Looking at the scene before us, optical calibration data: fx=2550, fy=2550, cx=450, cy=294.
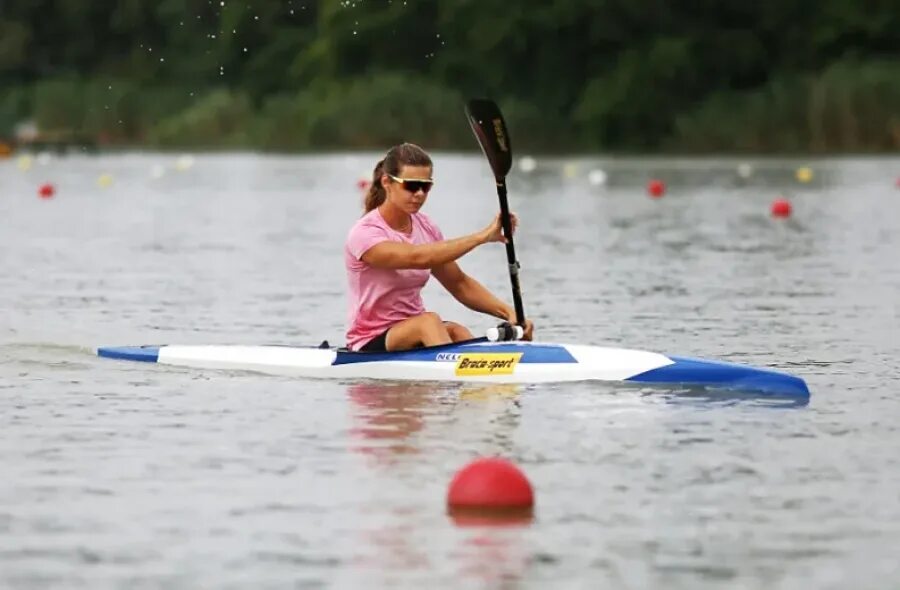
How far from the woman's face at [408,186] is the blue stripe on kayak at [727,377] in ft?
4.99

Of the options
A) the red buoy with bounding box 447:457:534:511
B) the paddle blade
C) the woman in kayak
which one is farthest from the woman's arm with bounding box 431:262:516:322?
the red buoy with bounding box 447:457:534:511

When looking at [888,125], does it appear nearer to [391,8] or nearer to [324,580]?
[391,8]

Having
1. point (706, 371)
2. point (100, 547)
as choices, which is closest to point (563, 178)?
point (706, 371)

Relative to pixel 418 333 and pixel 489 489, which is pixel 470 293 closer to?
pixel 418 333

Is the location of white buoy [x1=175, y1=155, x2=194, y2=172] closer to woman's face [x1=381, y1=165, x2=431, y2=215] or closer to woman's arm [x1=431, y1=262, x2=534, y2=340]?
woman's arm [x1=431, y1=262, x2=534, y2=340]

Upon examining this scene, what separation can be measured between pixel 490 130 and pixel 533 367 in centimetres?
210

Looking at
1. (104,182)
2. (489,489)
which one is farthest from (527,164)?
(489,489)

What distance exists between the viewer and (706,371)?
43.4 ft

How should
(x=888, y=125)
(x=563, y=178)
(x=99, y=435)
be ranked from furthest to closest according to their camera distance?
(x=888, y=125) → (x=563, y=178) → (x=99, y=435)

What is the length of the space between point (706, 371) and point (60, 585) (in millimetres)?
5632

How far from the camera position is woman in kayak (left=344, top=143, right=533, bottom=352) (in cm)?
→ 1362

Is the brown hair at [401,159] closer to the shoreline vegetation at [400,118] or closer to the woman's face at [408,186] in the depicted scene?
the woman's face at [408,186]

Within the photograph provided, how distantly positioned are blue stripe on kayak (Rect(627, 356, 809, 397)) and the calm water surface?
0.14m

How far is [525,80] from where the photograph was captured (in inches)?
3359
